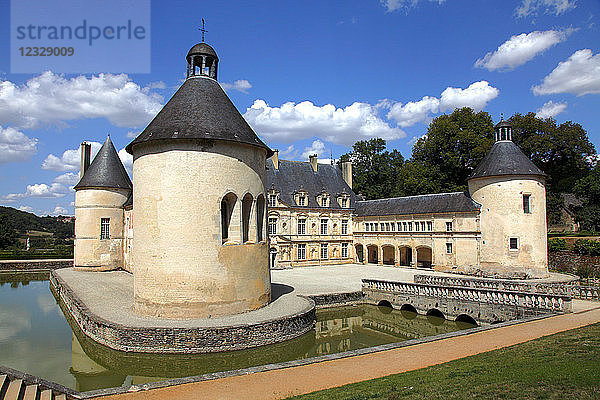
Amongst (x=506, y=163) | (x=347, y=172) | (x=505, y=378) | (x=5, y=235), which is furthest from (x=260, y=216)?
(x=5, y=235)

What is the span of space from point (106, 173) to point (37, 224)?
78.6m

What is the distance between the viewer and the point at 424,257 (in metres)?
31.5

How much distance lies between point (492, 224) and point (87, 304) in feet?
69.2

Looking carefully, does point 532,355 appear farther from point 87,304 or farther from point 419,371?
point 87,304

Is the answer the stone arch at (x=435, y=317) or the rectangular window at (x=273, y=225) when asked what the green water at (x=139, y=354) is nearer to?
the stone arch at (x=435, y=317)

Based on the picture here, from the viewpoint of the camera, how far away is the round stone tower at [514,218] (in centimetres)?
2358

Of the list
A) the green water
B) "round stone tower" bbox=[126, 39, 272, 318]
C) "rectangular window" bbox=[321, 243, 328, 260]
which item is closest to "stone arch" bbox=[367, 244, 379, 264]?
"rectangular window" bbox=[321, 243, 328, 260]

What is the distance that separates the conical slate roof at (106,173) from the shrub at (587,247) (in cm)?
2933

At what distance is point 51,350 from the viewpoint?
493 inches

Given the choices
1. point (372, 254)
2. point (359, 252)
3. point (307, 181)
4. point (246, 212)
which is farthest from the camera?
point (372, 254)

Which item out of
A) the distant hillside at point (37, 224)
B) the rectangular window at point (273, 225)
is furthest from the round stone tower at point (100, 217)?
the distant hillside at point (37, 224)

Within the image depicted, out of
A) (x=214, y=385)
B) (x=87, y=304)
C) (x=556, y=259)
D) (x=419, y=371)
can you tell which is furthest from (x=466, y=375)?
(x=556, y=259)

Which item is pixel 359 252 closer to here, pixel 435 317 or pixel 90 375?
pixel 435 317

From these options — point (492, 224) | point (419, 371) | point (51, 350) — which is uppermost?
point (492, 224)
